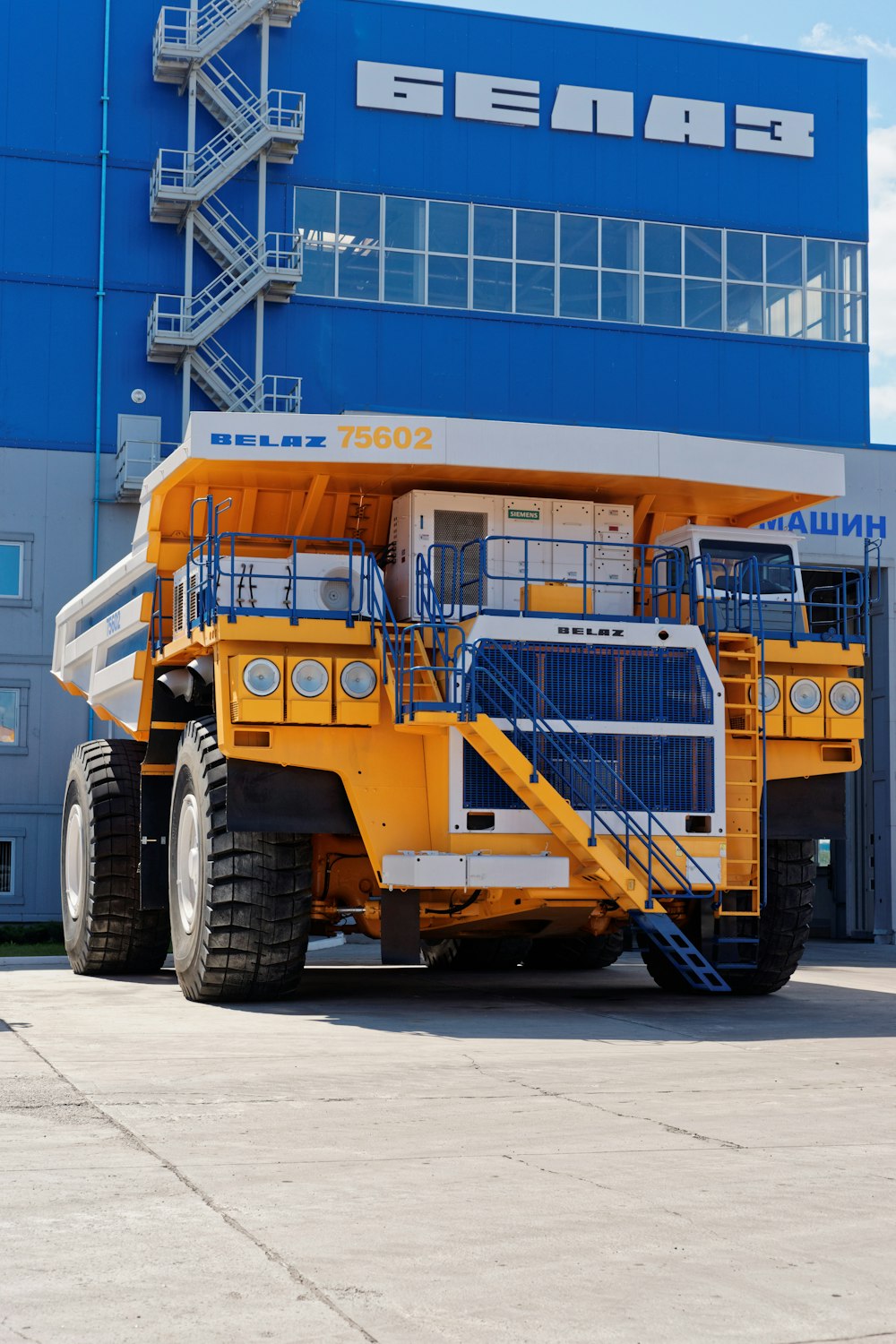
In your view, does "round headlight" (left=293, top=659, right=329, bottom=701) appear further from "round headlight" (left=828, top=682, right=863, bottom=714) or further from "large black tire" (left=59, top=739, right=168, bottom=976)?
"large black tire" (left=59, top=739, right=168, bottom=976)

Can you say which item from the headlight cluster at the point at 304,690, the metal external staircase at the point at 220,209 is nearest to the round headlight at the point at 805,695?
the headlight cluster at the point at 304,690

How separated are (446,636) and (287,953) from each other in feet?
8.29

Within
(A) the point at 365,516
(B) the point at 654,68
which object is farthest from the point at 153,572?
(B) the point at 654,68

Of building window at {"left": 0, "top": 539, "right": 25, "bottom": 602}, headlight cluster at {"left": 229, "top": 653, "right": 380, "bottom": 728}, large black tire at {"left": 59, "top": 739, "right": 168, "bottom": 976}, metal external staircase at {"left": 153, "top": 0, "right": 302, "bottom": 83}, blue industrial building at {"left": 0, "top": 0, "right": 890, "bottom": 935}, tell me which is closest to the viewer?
headlight cluster at {"left": 229, "top": 653, "right": 380, "bottom": 728}

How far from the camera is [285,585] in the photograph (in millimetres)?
13086

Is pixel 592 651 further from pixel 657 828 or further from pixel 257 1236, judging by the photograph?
pixel 257 1236

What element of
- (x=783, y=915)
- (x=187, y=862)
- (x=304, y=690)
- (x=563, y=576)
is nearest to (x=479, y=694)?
(x=304, y=690)

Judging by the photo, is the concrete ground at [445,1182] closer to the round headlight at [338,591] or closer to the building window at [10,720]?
the round headlight at [338,591]

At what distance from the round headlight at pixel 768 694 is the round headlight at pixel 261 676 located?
3.68 m

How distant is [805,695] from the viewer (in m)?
13.4

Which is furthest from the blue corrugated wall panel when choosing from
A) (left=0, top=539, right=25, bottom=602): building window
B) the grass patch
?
the grass patch

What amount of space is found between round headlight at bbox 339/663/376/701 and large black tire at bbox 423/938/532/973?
5.64 meters

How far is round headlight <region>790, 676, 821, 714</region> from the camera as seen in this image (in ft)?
44.0

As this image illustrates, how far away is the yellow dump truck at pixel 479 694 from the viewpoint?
1215cm
